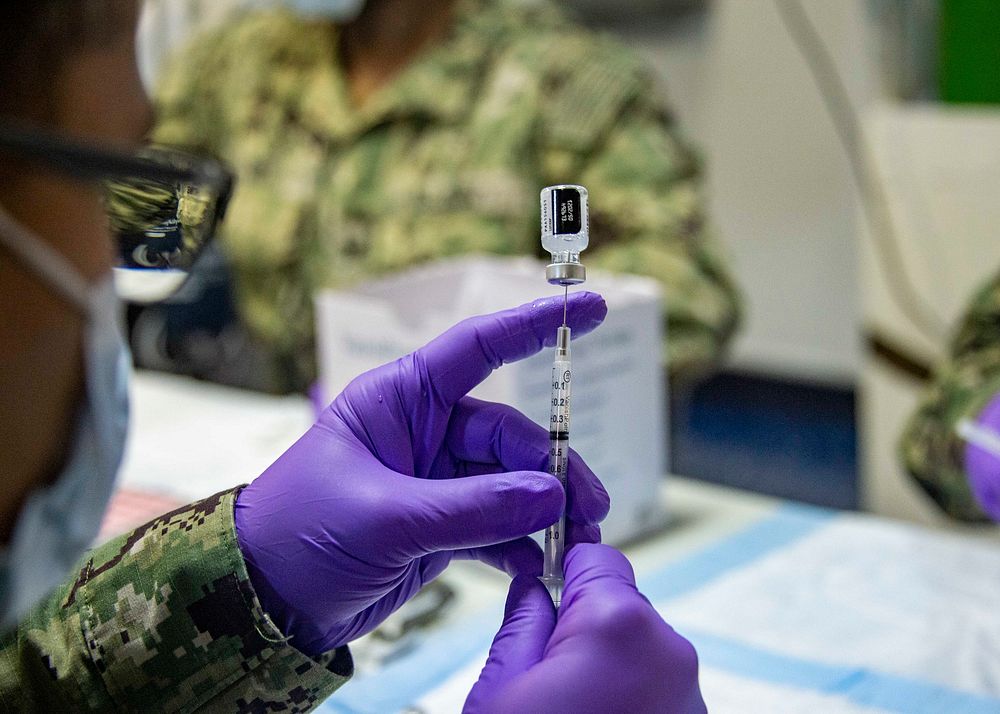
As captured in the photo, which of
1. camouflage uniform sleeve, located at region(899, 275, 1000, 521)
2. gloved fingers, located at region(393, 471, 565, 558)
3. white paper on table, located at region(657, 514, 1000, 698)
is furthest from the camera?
camouflage uniform sleeve, located at region(899, 275, 1000, 521)

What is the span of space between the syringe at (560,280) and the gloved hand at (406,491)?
1cm

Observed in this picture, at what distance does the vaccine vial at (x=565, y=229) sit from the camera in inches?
21.4

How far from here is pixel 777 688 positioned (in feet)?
2.33

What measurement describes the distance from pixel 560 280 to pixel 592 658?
209 millimetres

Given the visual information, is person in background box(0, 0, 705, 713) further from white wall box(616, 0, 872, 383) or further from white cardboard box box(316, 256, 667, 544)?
white wall box(616, 0, 872, 383)

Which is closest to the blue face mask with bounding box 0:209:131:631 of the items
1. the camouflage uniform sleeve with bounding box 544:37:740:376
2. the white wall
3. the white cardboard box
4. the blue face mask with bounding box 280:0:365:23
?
Result: the white cardboard box

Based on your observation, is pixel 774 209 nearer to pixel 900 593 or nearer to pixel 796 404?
pixel 796 404

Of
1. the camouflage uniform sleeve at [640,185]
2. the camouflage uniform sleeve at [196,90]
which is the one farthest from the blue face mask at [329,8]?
the camouflage uniform sleeve at [640,185]

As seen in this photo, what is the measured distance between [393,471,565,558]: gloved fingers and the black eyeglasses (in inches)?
6.7

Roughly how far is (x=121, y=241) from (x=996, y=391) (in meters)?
0.94

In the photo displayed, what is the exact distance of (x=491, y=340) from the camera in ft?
1.89

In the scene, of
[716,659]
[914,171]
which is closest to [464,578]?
[716,659]

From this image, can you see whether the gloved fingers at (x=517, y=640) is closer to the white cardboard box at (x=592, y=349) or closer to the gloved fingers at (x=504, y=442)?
the gloved fingers at (x=504, y=442)

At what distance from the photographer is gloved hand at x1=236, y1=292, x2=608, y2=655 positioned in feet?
1.69
